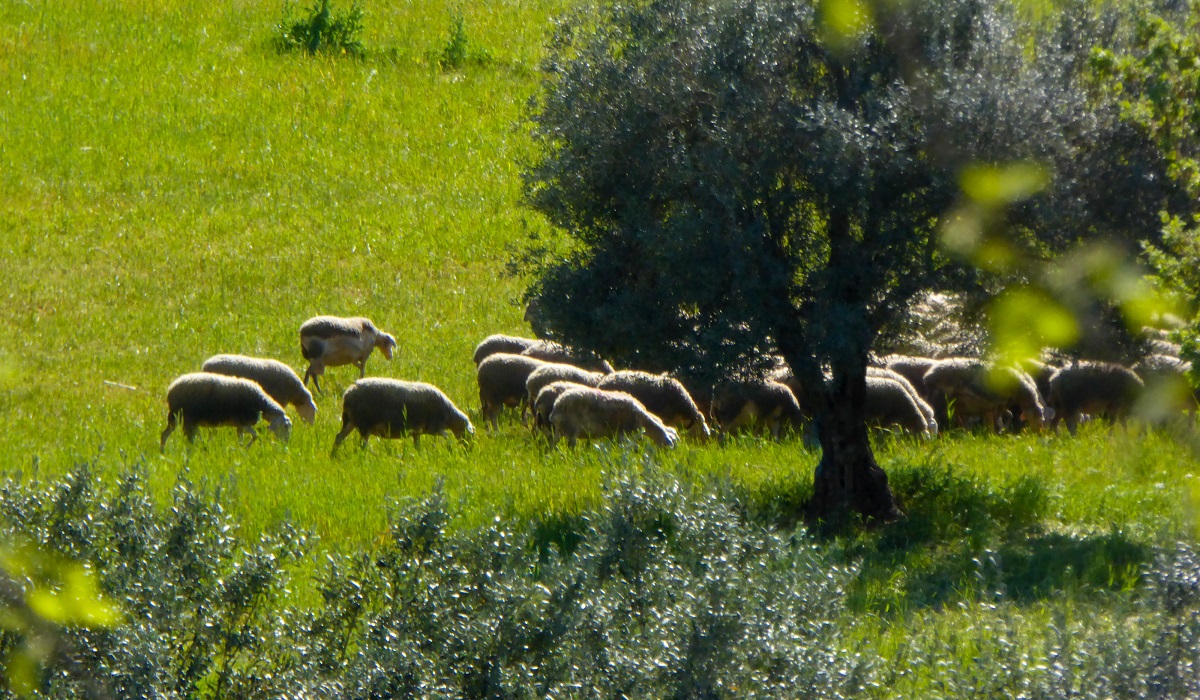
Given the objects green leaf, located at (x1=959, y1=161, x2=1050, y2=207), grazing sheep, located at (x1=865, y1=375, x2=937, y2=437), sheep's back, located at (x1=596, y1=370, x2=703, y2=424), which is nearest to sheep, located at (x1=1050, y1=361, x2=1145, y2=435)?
grazing sheep, located at (x1=865, y1=375, x2=937, y2=437)

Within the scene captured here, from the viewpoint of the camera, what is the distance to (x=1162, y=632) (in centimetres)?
528

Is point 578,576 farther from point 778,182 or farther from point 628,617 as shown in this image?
point 778,182

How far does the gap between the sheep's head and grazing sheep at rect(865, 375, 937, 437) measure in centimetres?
707

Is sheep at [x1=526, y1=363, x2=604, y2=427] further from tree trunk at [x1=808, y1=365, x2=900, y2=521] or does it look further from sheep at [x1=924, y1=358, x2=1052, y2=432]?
tree trunk at [x1=808, y1=365, x2=900, y2=521]

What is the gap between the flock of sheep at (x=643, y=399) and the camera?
1409cm

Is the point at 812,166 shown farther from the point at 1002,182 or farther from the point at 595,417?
the point at 595,417

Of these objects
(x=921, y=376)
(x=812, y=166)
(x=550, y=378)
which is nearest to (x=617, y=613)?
(x=812, y=166)

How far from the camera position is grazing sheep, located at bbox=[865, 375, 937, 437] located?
1495 cm

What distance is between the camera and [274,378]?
643 inches

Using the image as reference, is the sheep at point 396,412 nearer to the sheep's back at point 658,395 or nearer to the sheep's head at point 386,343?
the sheep's back at point 658,395

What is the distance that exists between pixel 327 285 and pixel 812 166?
14474 mm

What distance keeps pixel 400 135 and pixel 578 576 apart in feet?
82.8

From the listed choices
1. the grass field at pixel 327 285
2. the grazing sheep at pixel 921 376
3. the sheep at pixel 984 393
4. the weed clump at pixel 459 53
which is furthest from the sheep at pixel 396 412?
the weed clump at pixel 459 53

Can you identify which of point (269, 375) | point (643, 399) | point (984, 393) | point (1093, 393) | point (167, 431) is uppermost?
point (1093, 393)
